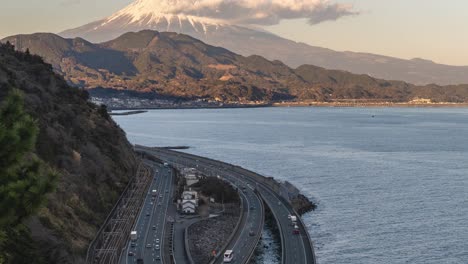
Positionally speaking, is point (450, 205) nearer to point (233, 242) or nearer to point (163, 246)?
point (233, 242)

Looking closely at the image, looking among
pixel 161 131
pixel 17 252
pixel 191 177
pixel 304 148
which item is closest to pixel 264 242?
pixel 191 177

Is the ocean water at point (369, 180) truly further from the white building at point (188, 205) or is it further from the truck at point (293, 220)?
the white building at point (188, 205)

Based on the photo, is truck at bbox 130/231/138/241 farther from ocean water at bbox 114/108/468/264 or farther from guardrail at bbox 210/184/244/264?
ocean water at bbox 114/108/468/264

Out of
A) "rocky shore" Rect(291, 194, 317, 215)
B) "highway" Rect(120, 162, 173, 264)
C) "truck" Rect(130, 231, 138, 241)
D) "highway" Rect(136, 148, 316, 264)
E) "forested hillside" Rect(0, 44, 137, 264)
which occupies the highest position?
"forested hillside" Rect(0, 44, 137, 264)

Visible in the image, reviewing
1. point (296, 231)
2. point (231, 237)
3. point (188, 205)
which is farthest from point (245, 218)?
point (231, 237)

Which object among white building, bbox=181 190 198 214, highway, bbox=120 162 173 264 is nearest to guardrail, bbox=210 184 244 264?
highway, bbox=120 162 173 264
